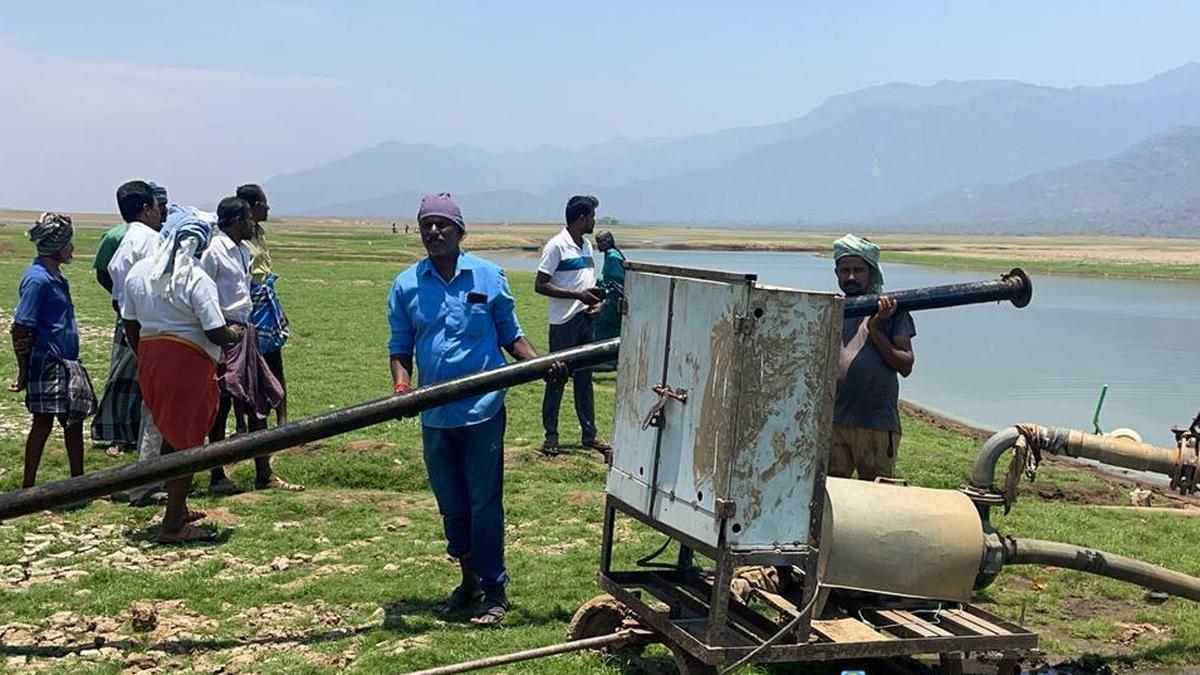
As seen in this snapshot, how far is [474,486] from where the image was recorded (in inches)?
251

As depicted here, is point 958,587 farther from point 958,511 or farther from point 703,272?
point 703,272

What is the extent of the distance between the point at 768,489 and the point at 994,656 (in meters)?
1.98

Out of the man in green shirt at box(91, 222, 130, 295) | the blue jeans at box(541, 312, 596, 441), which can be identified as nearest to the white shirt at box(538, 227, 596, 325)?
the blue jeans at box(541, 312, 596, 441)

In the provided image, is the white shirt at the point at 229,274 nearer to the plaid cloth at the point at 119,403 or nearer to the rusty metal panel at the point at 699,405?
the plaid cloth at the point at 119,403

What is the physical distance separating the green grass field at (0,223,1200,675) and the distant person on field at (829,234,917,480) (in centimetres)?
150

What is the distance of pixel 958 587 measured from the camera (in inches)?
211

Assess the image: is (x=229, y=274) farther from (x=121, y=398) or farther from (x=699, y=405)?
(x=699, y=405)

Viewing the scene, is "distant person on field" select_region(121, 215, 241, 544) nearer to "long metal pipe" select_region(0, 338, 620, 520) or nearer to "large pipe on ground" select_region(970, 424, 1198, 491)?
"long metal pipe" select_region(0, 338, 620, 520)

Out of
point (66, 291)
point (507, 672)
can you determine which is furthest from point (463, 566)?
point (66, 291)

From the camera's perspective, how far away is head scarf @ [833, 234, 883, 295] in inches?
247

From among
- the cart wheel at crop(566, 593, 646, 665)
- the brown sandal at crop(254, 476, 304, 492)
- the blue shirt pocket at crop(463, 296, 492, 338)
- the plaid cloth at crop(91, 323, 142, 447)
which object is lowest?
the brown sandal at crop(254, 476, 304, 492)

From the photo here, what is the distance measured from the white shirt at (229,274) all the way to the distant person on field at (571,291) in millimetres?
2924

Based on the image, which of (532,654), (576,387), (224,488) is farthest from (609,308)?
(532,654)

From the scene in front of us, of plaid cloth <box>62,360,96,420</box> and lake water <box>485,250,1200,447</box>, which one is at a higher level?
plaid cloth <box>62,360,96,420</box>
